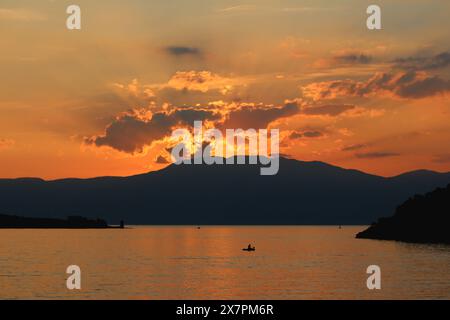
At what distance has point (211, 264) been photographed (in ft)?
457

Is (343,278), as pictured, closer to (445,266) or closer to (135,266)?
(445,266)

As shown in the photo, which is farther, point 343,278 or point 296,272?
point 296,272

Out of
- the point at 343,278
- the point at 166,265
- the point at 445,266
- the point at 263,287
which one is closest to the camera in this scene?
the point at 263,287

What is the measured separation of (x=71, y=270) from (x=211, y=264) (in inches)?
1280

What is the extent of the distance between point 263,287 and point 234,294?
29.4 ft

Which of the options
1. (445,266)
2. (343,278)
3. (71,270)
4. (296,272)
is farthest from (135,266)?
(445,266)

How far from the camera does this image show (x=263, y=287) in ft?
297
